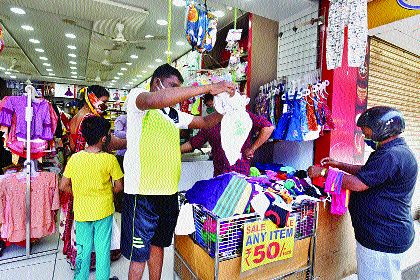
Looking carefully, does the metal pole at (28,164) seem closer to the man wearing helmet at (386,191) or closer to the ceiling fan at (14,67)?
the man wearing helmet at (386,191)

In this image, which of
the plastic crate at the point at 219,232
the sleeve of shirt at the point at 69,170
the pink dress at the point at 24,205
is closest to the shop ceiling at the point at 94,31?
the sleeve of shirt at the point at 69,170

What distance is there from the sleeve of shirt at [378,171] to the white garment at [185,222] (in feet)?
4.17

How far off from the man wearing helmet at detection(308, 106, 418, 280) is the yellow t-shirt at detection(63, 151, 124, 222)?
1903 millimetres

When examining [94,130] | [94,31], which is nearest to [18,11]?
[94,31]

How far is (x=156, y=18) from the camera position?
5633 millimetres

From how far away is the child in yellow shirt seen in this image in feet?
6.95

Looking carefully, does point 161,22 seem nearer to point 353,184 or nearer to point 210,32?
point 210,32

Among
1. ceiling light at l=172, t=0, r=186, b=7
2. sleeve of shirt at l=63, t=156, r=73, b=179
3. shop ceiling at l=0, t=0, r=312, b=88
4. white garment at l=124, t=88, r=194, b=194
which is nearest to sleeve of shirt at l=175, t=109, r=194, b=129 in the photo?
white garment at l=124, t=88, r=194, b=194

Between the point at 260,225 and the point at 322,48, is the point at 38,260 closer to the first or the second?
the point at 260,225

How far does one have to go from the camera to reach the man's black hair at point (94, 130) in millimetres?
2094

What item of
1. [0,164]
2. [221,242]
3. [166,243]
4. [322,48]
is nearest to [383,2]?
[322,48]

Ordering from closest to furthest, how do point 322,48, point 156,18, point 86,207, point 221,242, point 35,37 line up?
point 221,242 < point 86,207 < point 322,48 < point 156,18 < point 35,37

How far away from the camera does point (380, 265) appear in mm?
1972

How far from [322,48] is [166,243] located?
2.68 meters
